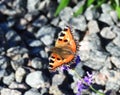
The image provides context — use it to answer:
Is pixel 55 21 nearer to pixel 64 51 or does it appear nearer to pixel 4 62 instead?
pixel 4 62

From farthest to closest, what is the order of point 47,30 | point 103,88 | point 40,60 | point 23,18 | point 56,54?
1. point 23,18
2. point 47,30
3. point 40,60
4. point 103,88
5. point 56,54

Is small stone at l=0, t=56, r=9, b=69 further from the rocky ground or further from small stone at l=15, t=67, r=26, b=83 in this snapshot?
small stone at l=15, t=67, r=26, b=83

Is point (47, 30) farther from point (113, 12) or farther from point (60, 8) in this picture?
point (113, 12)

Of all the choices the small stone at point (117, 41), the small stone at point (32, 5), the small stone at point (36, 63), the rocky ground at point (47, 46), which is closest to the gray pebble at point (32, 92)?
the rocky ground at point (47, 46)

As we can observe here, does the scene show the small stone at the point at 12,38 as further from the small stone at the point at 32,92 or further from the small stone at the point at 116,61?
the small stone at the point at 116,61

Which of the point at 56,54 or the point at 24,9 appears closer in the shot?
the point at 56,54

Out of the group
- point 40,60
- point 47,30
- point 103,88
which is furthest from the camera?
point 47,30

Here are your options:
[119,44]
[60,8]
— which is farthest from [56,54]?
[60,8]

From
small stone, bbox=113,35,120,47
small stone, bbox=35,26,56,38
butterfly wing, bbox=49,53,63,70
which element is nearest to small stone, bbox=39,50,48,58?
small stone, bbox=35,26,56,38
